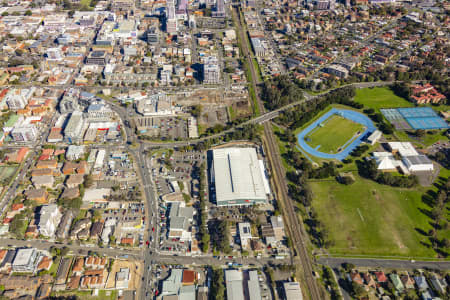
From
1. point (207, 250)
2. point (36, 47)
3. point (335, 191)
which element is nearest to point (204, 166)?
point (207, 250)

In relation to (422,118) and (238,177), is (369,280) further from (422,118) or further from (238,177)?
(422,118)

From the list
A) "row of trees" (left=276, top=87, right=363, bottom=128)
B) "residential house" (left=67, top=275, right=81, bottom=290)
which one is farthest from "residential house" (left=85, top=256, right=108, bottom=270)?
"row of trees" (left=276, top=87, right=363, bottom=128)

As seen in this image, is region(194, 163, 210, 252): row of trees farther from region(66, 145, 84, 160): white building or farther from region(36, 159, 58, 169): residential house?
region(36, 159, 58, 169): residential house

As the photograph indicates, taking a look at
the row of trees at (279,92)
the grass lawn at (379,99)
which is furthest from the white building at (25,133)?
the grass lawn at (379,99)

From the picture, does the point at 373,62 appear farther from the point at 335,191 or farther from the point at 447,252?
the point at 447,252

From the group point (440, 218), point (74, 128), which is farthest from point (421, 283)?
point (74, 128)

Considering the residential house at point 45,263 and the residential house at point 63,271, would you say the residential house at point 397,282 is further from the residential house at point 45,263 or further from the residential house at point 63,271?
the residential house at point 45,263
